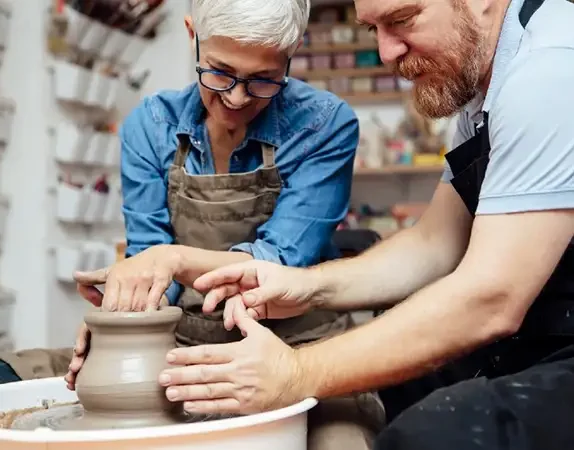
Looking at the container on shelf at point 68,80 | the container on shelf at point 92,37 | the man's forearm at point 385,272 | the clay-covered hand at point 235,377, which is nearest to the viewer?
the clay-covered hand at point 235,377

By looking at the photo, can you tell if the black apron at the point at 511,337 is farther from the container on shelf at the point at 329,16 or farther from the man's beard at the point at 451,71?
the container on shelf at the point at 329,16

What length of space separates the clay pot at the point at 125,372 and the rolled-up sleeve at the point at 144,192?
1.50ft

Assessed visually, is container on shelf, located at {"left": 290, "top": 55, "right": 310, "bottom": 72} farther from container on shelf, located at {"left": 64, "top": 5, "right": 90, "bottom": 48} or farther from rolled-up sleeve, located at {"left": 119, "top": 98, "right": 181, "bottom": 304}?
rolled-up sleeve, located at {"left": 119, "top": 98, "right": 181, "bottom": 304}

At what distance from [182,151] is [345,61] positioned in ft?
10.3

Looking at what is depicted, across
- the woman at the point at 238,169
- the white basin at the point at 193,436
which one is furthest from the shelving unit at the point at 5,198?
the white basin at the point at 193,436

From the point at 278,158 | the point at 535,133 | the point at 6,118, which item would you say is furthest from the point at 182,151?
the point at 6,118

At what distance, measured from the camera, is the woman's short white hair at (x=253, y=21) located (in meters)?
1.48

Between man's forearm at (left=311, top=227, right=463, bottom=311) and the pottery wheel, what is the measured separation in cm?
36

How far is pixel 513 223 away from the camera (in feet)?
3.86

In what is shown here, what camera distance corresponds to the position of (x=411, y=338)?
3.94 ft

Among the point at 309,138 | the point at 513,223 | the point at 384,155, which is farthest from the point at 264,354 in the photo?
the point at 384,155

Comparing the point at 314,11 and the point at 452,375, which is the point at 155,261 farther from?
the point at 314,11

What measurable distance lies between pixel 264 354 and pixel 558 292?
501mm

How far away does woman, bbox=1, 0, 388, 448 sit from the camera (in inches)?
61.4
